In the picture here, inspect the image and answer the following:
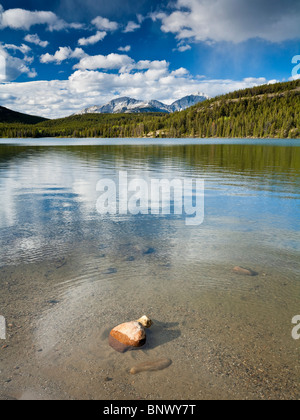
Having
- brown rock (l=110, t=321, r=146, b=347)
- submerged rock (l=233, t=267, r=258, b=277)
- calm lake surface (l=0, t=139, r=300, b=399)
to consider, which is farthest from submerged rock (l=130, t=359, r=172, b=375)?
submerged rock (l=233, t=267, r=258, b=277)

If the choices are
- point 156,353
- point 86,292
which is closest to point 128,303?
point 86,292

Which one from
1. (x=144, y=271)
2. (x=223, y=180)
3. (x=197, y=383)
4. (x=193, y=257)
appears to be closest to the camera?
(x=197, y=383)

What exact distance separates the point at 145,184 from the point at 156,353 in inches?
749

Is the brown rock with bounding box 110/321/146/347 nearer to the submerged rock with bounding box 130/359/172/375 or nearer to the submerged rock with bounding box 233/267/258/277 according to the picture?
the submerged rock with bounding box 130/359/172/375

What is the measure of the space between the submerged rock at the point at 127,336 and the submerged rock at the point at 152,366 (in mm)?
→ 484

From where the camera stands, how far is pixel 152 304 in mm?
6613

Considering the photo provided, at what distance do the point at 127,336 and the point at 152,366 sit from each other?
77cm

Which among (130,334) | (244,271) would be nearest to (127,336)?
(130,334)

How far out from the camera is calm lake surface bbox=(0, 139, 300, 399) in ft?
14.6

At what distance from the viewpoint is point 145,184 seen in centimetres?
2344

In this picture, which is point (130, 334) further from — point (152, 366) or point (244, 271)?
point (244, 271)

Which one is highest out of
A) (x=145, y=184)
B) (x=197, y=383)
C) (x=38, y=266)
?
(x=145, y=184)

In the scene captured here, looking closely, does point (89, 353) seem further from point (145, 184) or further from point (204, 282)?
point (145, 184)

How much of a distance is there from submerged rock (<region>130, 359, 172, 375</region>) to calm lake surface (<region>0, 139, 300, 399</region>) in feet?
0.31
